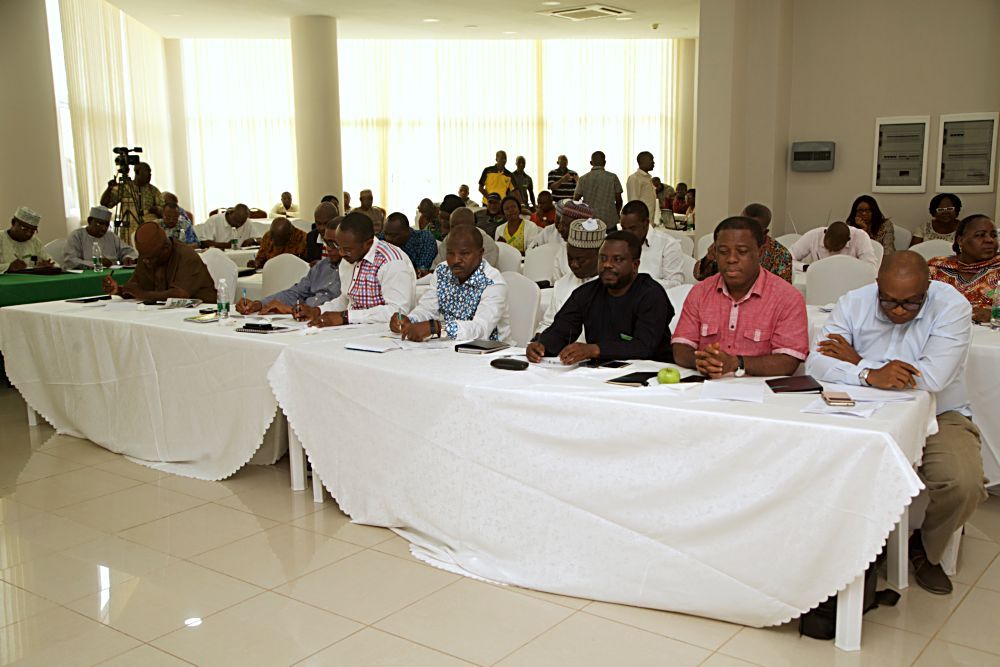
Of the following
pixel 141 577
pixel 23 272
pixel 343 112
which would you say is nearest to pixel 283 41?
pixel 343 112

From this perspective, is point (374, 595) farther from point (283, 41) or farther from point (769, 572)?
point (283, 41)

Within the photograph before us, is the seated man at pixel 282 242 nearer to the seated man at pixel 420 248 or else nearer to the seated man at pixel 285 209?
the seated man at pixel 420 248

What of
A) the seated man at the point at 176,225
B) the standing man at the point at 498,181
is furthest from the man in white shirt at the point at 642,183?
the seated man at the point at 176,225

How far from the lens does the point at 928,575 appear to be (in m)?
3.10

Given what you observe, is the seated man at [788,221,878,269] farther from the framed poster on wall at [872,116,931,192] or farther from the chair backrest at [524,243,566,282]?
the framed poster on wall at [872,116,931,192]

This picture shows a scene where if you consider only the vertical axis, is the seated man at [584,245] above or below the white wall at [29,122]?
below

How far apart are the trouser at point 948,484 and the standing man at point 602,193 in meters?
6.93

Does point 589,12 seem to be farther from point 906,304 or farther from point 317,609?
point 317,609

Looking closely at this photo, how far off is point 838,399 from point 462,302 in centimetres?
210

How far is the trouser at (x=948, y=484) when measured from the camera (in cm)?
296

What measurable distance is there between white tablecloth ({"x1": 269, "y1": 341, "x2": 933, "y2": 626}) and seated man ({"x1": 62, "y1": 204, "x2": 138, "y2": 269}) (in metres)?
4.84

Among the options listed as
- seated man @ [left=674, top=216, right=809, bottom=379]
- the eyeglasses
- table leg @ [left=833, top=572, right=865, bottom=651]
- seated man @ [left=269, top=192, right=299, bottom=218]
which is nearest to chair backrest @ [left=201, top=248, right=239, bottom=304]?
seated man @ [left=674, top=216, right=809, bottom=379]

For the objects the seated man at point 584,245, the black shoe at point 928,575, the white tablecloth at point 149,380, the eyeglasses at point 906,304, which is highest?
the seated man at point 584,245

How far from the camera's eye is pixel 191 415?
452cm
